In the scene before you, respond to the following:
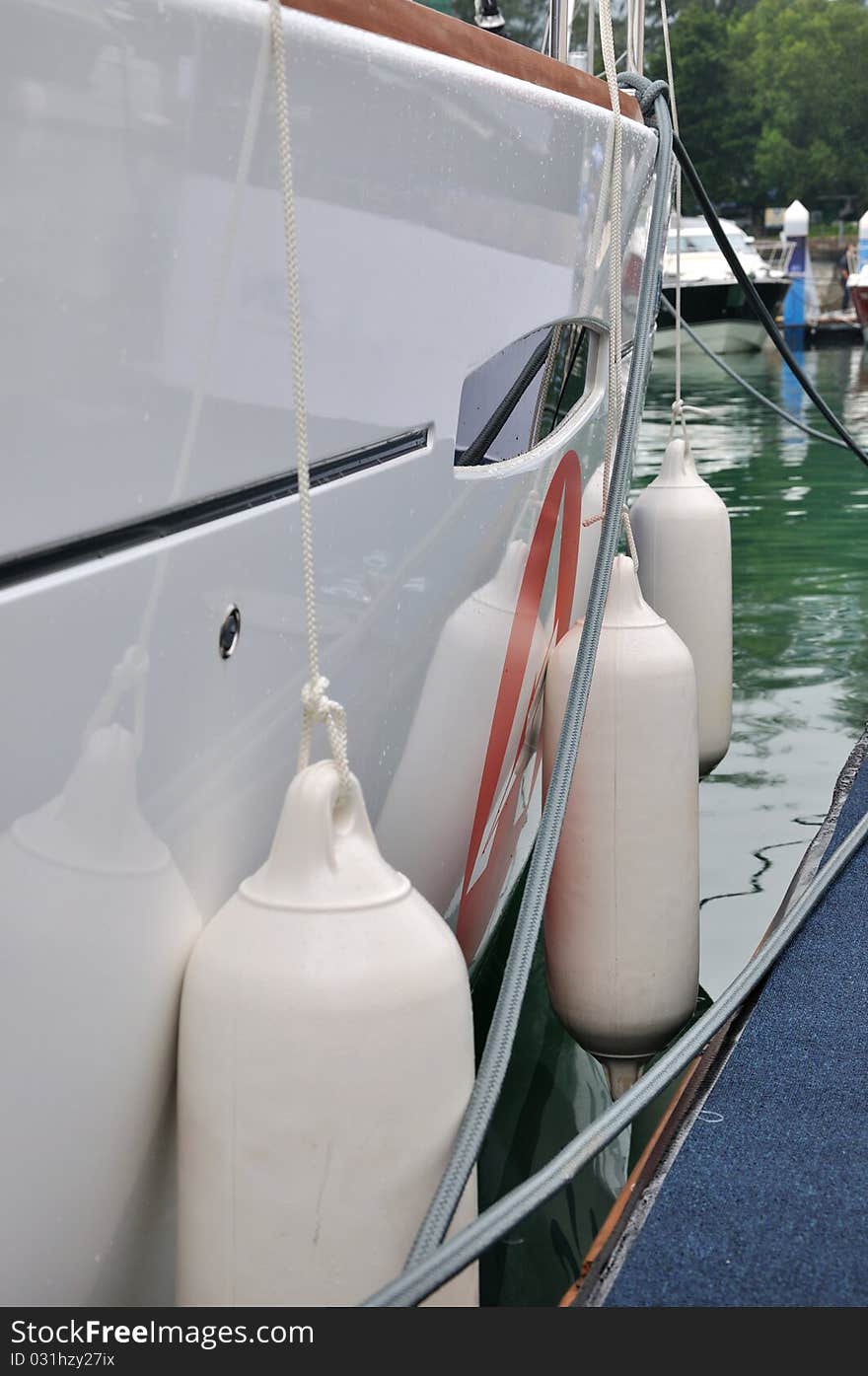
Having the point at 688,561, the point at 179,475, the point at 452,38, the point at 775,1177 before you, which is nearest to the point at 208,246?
the point at 179,475

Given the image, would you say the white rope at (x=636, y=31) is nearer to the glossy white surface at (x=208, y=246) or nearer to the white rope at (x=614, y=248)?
the white rope at (x=614, y=248)

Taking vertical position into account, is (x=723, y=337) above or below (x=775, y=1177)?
above

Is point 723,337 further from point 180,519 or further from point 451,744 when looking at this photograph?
point 180,519

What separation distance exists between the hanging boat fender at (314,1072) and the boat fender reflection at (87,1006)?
42 mm

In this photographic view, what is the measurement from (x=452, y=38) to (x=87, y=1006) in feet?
3.81

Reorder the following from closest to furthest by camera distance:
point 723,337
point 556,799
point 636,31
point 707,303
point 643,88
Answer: point 556,799, point 643,88, point 636,31, point 707,303, point 723,337

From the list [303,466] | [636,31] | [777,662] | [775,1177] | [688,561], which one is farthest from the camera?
[777,662]

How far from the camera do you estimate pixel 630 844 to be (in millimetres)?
2414

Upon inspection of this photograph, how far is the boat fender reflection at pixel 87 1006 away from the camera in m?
1.22

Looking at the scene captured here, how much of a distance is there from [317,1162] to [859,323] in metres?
26.5

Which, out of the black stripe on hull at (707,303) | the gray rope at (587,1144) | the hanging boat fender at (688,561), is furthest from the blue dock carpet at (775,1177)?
the black stripe on hull at (707,303)

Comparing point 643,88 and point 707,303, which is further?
point 707,303

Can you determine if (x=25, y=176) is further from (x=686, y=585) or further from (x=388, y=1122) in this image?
(x=686, y=585)

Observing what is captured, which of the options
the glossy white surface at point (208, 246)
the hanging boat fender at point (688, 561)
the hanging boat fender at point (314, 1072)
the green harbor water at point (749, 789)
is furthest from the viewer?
the hanging boat fender at point (688, 561)
